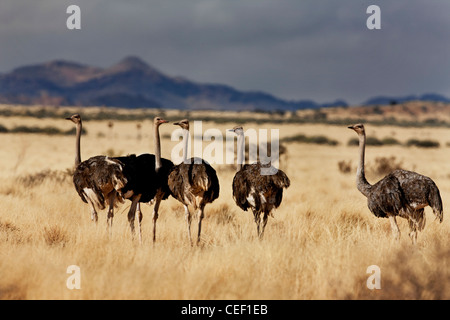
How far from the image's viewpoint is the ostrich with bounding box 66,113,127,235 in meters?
8.38

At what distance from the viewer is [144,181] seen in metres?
8.80

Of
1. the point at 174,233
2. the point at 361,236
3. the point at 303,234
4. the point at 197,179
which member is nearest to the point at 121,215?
the point at 174,233

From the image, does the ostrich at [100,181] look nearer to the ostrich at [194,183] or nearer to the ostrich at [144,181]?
the ostrich at [144,181]

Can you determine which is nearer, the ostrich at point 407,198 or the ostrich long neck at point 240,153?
the ostrich at point 407,198

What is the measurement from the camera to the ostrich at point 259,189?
8883mm

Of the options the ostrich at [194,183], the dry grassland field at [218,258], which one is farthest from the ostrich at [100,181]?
the ostrich at [194,183]

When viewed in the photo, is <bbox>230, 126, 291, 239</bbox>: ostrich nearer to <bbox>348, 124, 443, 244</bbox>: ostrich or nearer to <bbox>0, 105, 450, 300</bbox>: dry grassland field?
<bbox>0, 105, 450, 300</bbox>: dry grassland field

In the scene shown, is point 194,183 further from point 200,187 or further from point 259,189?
point 259,189

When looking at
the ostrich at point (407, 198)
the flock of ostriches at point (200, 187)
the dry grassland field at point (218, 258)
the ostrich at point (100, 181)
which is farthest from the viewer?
the ostrich at point (100, 181)

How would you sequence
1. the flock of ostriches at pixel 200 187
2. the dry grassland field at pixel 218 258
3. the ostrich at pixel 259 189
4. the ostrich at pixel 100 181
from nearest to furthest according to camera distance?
1. the dry grassland field at pixel 218 258
2. the flock of ostriches at pixel 200 187
3. the ostrich at pixel 100 181
4. the ostrich at pixel 259 189

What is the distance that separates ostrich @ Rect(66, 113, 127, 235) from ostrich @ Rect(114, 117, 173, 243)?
0.15 m
